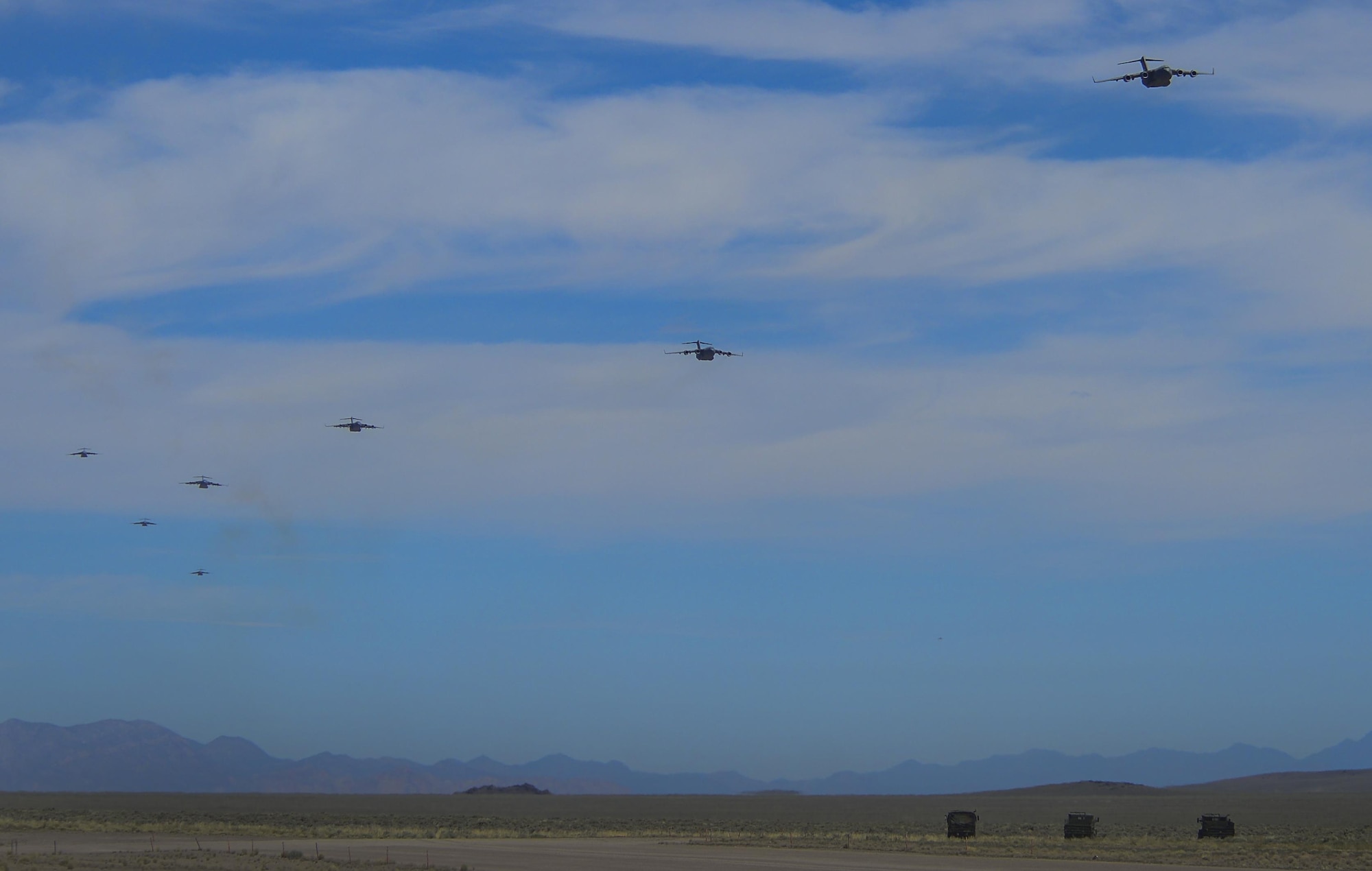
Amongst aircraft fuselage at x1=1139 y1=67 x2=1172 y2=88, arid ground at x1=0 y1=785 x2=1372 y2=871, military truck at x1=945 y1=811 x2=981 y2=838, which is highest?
aircraft fuselage at x1=1139 y1=67 x2=1172 y2=88

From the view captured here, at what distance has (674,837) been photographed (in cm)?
7519

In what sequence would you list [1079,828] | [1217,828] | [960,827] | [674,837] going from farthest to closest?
1. [674,837]
2. [960,827]
3. [1079,828]
4. [1217,828]

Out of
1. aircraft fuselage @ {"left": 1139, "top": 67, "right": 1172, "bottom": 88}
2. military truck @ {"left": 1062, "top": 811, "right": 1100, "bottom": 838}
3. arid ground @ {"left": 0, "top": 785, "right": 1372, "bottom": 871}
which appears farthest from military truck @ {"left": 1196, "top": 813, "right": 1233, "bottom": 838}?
aircraft fuselage @ {"left": 1139, "top": 67, "right": 1172, "bottom": 88}

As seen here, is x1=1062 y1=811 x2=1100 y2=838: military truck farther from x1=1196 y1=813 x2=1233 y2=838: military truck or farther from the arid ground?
x1=1196 y1=813 x2=1233 y2=838: military truck

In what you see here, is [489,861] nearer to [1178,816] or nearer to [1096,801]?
[1178,816]

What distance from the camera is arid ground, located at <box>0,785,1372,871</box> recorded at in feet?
178

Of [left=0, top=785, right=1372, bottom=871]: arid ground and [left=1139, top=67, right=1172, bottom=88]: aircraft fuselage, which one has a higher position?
[left=1139, top=67, right=1172, bottom=88]: aircraft fuselage

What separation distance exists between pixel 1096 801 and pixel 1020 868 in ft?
330

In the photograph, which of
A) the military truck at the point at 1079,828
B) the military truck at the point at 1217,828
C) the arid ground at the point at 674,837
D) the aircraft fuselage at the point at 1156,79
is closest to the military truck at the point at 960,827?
the arid ground at the point at 674,837

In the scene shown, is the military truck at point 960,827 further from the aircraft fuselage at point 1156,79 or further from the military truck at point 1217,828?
the aircraft fuselage at point 1156,79

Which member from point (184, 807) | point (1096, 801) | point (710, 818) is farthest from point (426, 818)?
point (1096, 801)

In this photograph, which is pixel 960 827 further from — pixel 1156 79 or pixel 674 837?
pixel 1156 79

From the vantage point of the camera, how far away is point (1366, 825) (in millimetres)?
83500

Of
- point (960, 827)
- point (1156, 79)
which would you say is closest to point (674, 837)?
point (960, 827)
